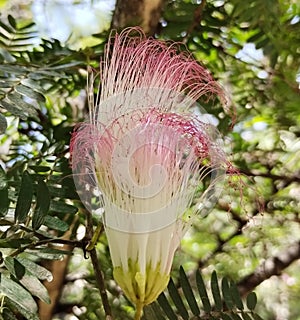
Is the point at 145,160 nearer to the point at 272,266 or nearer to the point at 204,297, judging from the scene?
the point at 204,297

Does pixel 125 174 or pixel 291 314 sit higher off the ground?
pixel 125 174

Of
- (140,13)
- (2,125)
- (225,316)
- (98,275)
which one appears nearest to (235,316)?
(225,316)

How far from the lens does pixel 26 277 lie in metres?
0.39

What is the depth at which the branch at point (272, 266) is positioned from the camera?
2.62 feet

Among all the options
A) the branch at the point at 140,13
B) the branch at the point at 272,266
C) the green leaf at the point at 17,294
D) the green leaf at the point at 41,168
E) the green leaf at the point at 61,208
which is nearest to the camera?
the green leaf at the point at 17,294

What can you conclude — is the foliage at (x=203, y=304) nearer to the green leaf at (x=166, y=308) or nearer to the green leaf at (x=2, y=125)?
the green leaf at (x=166, y=308)

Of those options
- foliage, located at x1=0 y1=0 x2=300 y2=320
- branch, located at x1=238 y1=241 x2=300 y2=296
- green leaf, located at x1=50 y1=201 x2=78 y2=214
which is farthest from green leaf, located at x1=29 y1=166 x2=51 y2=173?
branch, located at x1=238 y1=241 x2=300 y2=296

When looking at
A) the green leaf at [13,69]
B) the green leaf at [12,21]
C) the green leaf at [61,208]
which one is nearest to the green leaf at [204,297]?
the green leaf at [61,208]

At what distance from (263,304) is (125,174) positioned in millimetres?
549

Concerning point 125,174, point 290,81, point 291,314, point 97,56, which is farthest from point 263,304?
point 125,174

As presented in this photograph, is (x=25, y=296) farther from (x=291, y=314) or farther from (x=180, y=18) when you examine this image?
(x=291, y=314)

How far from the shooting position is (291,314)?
3.14 ft

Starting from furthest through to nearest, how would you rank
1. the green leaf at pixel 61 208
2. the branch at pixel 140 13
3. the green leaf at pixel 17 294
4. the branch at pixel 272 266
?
the branch at pixel 272 266
the branch at pixel 140 13
the green leaf at pixel 61 208
the green leaf at pixel 17 294

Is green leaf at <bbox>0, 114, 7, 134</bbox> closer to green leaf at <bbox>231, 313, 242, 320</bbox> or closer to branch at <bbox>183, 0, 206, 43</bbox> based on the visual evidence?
green leaf at <bbox>231, 313, 242, 320</bbox>
